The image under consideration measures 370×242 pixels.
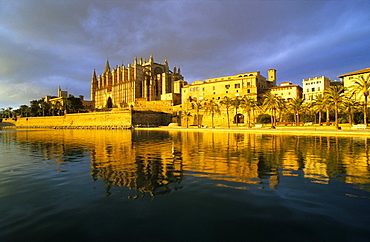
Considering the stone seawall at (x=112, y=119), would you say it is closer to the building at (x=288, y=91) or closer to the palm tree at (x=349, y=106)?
the building at (x=288, y=91)

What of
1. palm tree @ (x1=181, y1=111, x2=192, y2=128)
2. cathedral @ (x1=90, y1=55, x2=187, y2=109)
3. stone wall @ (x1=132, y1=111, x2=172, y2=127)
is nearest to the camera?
palm tree @ (x1=181, y1=111, x2=192, y2=128)

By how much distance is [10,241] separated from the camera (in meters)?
4.53

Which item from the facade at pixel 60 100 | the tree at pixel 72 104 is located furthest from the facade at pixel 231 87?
the facade at pixel 60 100

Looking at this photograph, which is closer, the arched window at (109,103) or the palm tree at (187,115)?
the palm tree at (187,115)

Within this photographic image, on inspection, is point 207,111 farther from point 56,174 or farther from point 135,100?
point 56,174

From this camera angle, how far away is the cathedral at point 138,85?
107m

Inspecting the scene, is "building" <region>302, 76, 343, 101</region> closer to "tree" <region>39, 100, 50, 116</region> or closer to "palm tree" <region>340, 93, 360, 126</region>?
"palm tree" <region>340, 93, 360, 126</region>

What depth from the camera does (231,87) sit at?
82062mm

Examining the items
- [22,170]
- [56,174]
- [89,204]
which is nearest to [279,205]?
[89,204]

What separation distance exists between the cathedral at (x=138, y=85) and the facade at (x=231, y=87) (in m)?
10.4

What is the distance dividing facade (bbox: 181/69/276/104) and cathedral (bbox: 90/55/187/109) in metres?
10.4

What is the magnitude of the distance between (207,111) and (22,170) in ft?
207

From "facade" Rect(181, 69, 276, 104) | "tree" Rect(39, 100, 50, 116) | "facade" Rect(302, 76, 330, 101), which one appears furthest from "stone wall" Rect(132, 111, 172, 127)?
"tree" Rect(39, 100, 50, 116)

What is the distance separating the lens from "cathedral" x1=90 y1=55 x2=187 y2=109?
352 feet
